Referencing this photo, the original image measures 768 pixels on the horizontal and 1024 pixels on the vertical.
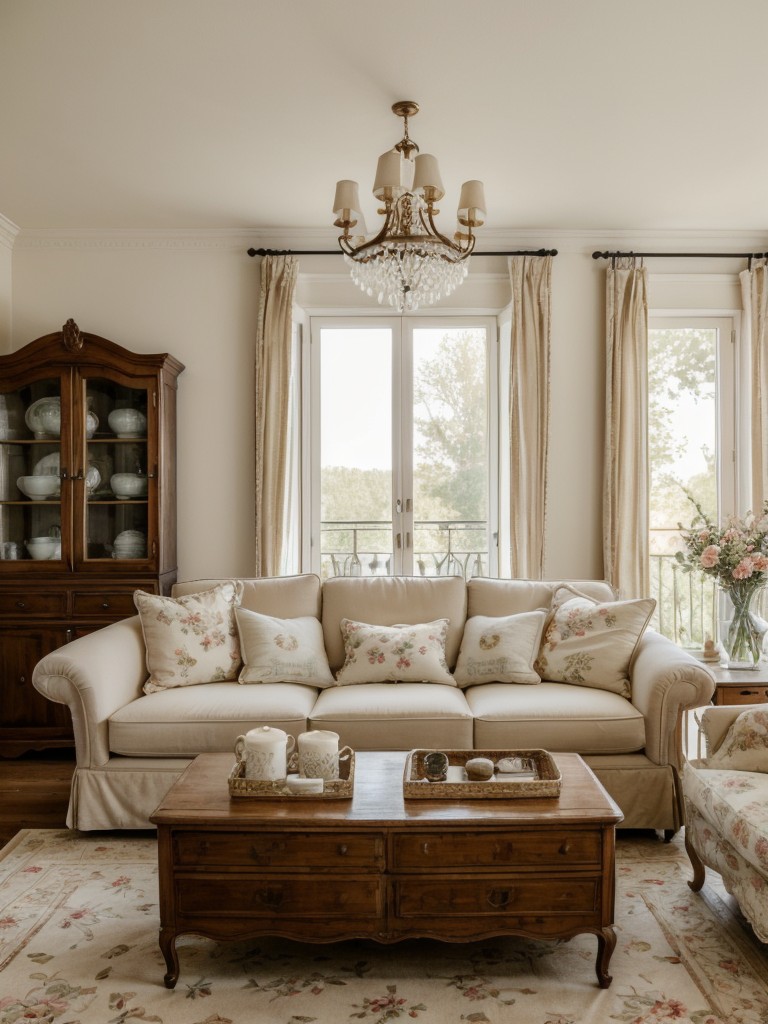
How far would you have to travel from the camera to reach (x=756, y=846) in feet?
6.52

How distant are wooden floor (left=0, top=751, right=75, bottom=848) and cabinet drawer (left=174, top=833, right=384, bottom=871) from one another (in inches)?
53.3

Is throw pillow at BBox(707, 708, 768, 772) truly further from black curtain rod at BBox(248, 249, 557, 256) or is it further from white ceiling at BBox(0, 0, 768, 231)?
black curtain rod at BBox(248, 249, 557, 256)

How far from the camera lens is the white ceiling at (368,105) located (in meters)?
2.42

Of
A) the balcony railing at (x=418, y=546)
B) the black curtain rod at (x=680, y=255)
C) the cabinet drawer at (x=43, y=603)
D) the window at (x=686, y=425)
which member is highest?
the black curtain rod at (x=680, y=255)

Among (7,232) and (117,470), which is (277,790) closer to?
(117,470)

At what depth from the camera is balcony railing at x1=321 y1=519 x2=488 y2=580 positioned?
14.9 feet

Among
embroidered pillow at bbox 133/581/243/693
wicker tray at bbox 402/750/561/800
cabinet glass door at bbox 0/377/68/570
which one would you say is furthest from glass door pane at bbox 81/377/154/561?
wicker tray at bbox 402/750/561/800

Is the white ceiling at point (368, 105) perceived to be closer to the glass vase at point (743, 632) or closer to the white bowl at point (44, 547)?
the white bowl at point (44, 547)

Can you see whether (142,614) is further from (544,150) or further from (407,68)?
(544,150)

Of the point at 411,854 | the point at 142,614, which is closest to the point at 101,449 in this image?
the point at 142,614

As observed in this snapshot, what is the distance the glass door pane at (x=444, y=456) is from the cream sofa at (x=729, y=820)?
2.16m

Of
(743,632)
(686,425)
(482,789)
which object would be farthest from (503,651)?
(686,425)

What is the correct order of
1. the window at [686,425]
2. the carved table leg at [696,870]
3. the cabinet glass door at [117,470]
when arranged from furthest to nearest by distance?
1. the window at [686,425]
2. the cabinet glass door at [117,470]
3. the carved table leg at [696,870]

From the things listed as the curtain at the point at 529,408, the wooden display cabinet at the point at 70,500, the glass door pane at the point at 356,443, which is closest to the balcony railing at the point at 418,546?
the glass door pane at the point at 356,443
